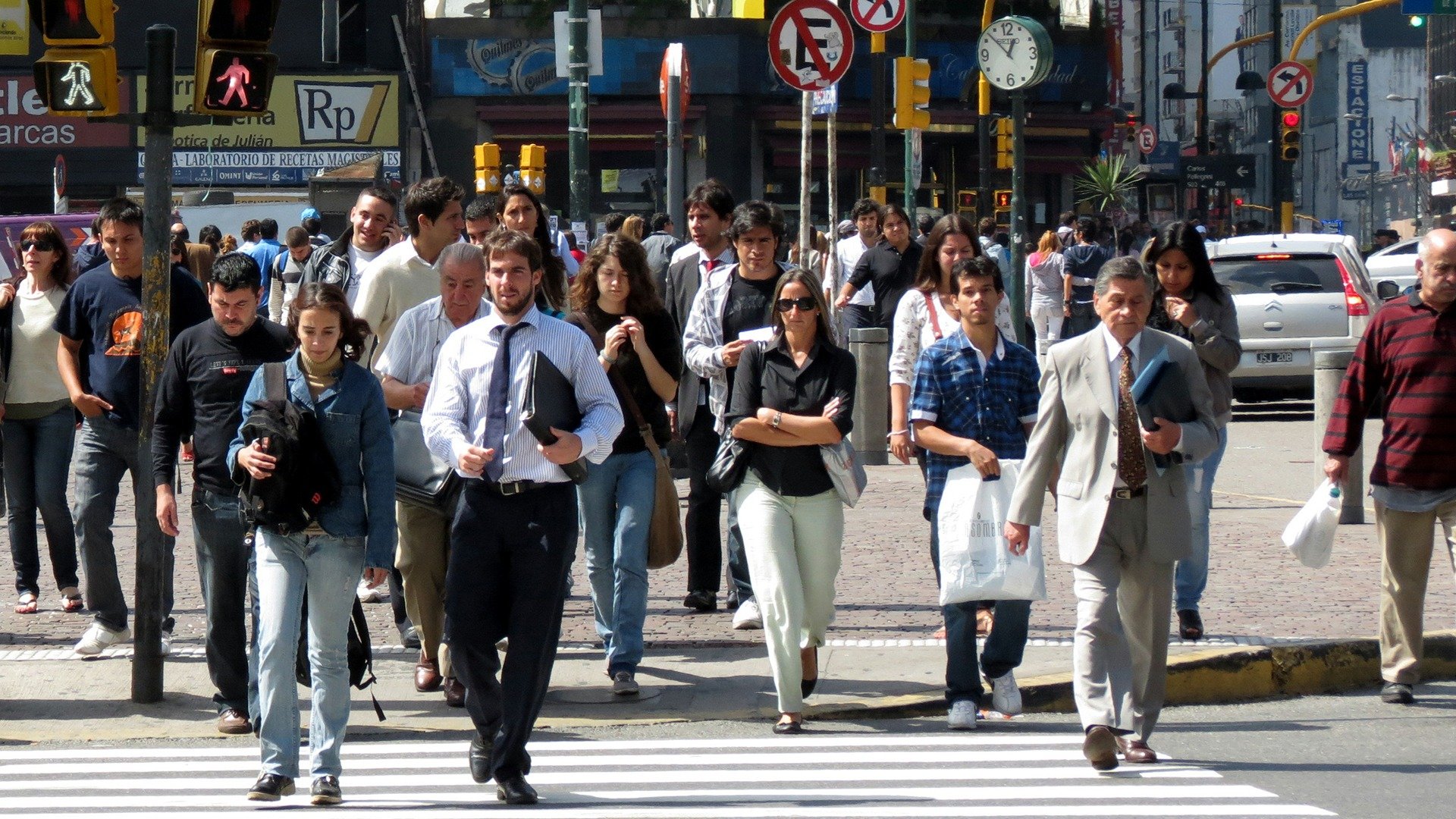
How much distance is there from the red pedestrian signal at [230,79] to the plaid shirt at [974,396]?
3035 millimetres

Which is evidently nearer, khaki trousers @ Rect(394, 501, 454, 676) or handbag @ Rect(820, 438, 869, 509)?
handbag @ Rect(820, 438, 869, 509)

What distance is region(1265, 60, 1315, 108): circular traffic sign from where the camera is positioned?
34.4 meters

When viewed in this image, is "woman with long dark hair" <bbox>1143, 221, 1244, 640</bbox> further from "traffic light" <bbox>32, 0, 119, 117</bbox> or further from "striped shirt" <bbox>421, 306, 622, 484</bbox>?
"traffic light" <bbox>32, 0, 119, 117</bbox>

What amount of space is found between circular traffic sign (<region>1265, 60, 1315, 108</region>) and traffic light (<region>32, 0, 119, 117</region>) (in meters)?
28.7

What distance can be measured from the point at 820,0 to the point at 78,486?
28.4 feet

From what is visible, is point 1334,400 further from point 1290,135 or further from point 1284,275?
point 1290,135

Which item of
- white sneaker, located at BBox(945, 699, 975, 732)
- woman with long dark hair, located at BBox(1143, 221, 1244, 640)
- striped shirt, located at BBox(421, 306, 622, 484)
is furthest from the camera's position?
woman with long dark hair, located at BBox(1143, 221, 1244, 640)

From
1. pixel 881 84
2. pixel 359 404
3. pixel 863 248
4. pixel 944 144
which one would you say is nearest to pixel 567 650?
pixel 359 404

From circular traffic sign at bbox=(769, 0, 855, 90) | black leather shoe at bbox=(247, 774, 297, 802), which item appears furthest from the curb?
circular traffic sign at bbox=(769, 0, 855, 90)

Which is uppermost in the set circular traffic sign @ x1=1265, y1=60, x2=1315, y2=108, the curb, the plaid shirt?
circular traffic sign @ x1=1265, y1=60, x2=1315, y2=108

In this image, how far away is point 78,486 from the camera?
350 inches

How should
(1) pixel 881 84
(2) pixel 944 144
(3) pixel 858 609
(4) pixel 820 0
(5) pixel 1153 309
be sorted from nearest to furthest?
(5) pixel 1153 309 < (3) pixel 858 609 < (4) pixel 820 0 < (1) pixel 881 84 < (2) pixel 944 144

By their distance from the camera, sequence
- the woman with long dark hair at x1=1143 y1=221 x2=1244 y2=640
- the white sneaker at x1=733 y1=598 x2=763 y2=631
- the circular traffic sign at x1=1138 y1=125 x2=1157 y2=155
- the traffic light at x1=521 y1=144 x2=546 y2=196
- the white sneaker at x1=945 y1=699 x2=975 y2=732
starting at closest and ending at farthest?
the white sneaker at x1=945 y1=699 x2=975 y2=732
the woman with long dark hair at x1=1143 y1=221 x2=1244 y2=640
the white sneaker at x1=733 y1=598 x2=763 y2=631
the traffic light at x1=521 y1=144 x2=546 y2=196
the circular traffic sign at x1=1138 y1=125 x2=1157 y2=155

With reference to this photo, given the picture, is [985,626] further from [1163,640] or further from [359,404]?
[359,404]
